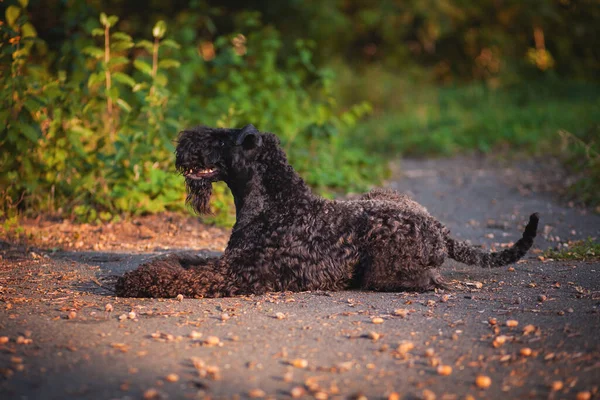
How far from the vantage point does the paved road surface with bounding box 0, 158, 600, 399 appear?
3307 millimetres

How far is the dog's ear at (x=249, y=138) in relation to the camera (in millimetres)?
5023

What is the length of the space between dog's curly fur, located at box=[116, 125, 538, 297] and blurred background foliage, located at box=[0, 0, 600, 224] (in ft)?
7.85

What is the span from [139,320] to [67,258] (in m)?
2.18

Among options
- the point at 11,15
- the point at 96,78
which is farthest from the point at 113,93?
the point at 11,15

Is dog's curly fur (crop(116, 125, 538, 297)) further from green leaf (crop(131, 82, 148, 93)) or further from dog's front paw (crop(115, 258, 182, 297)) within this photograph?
green leaf (crop(131, 82, 148, 93))

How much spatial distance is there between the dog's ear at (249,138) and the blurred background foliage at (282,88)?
251 centimetres

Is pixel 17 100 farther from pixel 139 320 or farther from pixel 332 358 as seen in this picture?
pixel 332 358

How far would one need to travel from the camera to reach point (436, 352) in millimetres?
3773

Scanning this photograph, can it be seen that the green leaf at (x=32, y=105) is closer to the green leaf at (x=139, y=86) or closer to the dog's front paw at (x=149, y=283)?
the green leaf at (x=139, y=86)

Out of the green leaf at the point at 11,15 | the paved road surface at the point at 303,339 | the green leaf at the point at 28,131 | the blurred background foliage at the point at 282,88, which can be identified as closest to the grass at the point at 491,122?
the blurred background foliage at the point at 282,88

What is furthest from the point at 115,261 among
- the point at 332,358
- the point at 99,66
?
the point at 332,358

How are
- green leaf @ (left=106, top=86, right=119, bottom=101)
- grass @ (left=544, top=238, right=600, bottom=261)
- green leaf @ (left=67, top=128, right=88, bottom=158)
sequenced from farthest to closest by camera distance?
1. green leaf @ (left=67, top=128, right=88, bottom=158)
2. green leaf @ (left=106, top=86, right=119, bottom=101)
3. grass @ (left=544, top=238, right=600, bottom=261)

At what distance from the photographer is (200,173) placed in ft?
17.2

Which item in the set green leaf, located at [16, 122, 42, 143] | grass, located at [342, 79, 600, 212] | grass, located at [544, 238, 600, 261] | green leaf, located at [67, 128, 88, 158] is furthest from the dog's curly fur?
grass, located at [342, 79, 600, 212]
